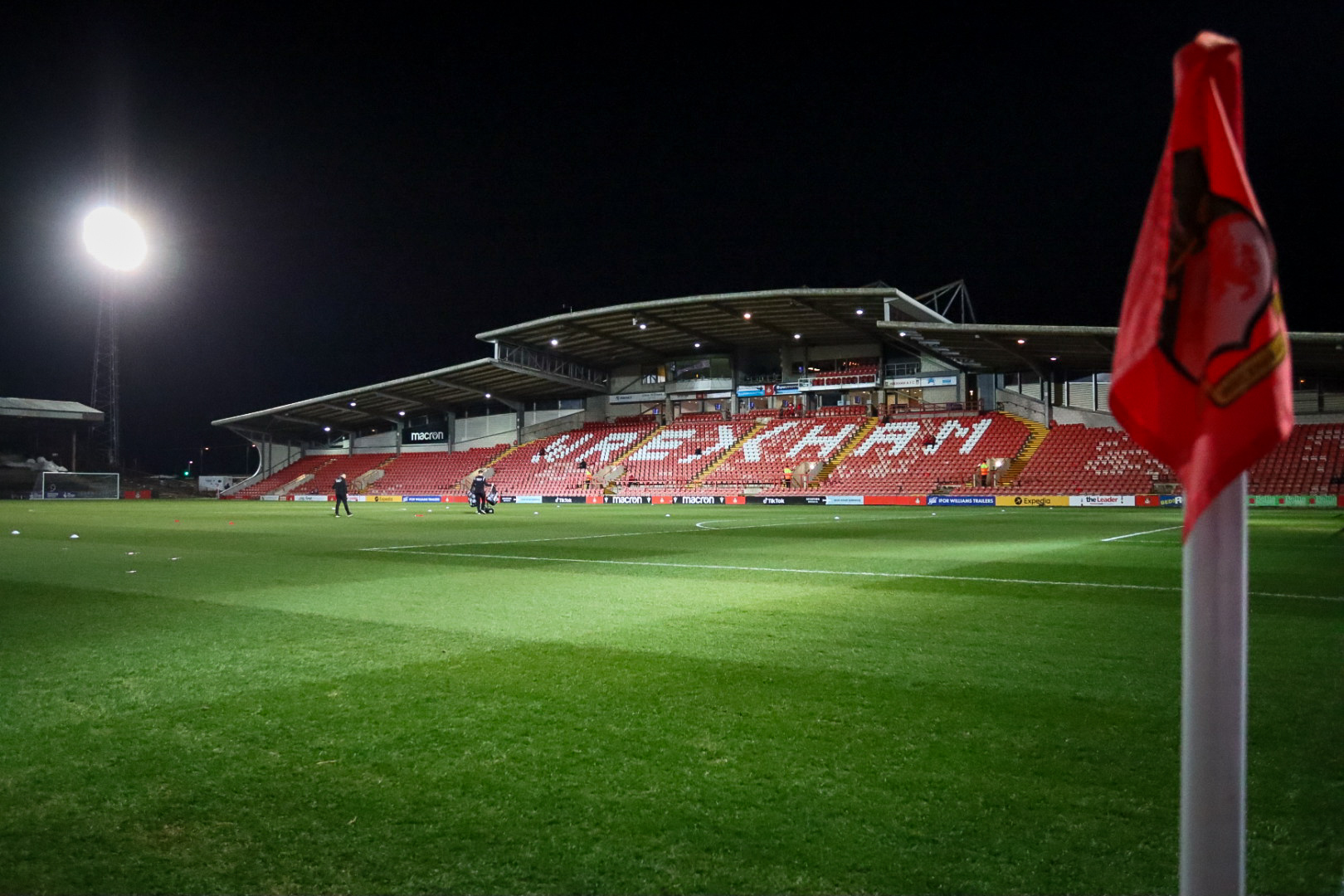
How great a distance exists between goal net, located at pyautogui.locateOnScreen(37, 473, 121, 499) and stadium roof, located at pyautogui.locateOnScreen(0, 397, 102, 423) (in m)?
4.92

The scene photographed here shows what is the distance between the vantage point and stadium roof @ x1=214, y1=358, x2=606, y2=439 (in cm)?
5294

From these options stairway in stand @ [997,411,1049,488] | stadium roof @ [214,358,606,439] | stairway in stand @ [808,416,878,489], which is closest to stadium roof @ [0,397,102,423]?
stadium roof @ [214,358,606,439]

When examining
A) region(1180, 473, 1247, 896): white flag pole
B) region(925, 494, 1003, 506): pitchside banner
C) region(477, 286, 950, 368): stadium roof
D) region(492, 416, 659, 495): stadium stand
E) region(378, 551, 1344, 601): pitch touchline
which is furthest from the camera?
region(492, 416, 659, 495): stadium stand

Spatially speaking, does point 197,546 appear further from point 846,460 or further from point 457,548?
point 846,460

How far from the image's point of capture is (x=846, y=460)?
4650 cm

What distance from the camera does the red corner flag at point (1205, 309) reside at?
1639mm

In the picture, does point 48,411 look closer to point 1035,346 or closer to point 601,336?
point 601,336

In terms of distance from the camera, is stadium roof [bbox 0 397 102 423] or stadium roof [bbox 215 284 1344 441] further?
stadium roof [bbox 0 397 102 423]

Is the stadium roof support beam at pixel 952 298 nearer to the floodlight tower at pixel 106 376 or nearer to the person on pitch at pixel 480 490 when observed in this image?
the person on pitch at pixel 480 490

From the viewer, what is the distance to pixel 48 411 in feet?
217

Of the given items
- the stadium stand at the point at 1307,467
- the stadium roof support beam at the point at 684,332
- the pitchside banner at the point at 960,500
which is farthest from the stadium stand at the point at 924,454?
the stadium roof support beam at the point at 684,332

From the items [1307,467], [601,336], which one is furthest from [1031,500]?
[601,336]

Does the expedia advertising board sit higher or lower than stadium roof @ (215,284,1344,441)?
lower

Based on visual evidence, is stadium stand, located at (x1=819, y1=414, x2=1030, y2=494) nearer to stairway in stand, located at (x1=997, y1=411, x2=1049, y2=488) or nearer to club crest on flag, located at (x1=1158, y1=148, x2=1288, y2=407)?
stairway in stand, located at (x1=997, y1=411, x2=1049, y2=488)
